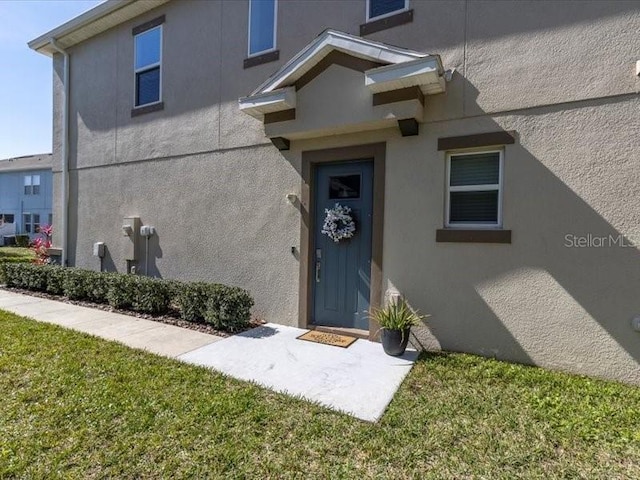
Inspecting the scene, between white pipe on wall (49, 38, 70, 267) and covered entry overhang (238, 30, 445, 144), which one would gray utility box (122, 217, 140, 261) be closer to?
white pipe on wall (49, 38, 70, 267)

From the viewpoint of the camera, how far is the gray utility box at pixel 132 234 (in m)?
8.02

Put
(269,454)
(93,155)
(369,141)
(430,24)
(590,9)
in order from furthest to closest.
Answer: (93,155) → (369,141) → (430,24) → (590,9) → (269,454)

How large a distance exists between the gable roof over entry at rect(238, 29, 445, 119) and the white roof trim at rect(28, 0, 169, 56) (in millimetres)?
4307

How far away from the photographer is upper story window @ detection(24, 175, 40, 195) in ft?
92.8

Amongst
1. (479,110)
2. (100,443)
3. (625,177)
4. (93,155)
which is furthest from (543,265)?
(93,155)

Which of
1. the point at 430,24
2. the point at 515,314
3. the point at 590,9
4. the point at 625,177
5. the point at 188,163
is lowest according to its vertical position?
the point at 515,314

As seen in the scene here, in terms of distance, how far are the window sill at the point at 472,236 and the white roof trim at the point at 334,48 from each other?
2.34 metres

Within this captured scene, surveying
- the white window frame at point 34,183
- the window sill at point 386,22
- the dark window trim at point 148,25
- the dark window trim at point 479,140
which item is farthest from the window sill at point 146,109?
the white window frame at point 34,183

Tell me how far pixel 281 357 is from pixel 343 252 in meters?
1.96

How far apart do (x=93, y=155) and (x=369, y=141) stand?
7659mm

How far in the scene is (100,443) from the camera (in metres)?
2.79

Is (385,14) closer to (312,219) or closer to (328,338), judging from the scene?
(312,219)

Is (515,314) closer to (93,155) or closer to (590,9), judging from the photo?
(590,9)

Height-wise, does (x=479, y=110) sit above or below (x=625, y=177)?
above
